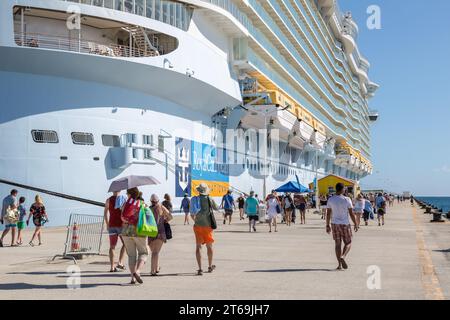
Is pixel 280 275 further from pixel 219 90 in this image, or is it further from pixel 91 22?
pixel 219 90

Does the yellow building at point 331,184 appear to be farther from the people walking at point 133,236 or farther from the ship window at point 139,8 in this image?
the people walking at point 133,236

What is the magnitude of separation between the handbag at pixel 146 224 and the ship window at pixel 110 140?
46.7 ft

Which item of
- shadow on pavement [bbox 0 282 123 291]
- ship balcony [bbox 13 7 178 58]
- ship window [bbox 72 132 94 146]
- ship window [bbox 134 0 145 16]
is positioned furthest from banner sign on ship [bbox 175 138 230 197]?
shadow on pavement [bbox 0 282 123 291]

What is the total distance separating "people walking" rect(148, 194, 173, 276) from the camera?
10.2 metres

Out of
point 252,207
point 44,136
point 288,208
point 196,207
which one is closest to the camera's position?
point 196,207

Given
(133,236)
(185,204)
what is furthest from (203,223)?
(185,204)

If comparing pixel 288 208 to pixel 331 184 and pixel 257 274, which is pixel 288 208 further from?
pixel 331 184

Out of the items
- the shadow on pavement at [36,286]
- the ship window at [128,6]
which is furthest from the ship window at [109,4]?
the shadow on pavement at [36,286]

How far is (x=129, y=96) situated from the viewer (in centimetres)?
2461

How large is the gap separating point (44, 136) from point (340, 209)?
13893 mm

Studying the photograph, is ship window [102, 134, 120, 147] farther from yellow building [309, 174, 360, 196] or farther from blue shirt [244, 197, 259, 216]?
yellow building [309, 174, 360, 196]

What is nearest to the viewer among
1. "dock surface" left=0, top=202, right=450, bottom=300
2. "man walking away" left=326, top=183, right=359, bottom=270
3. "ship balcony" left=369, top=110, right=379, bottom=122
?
"dock surface" left=0, top=202, right=450, bottom=300

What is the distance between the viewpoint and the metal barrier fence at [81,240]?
1266 centimetres

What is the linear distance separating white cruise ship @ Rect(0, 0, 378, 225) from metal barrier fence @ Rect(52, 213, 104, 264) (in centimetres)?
268
